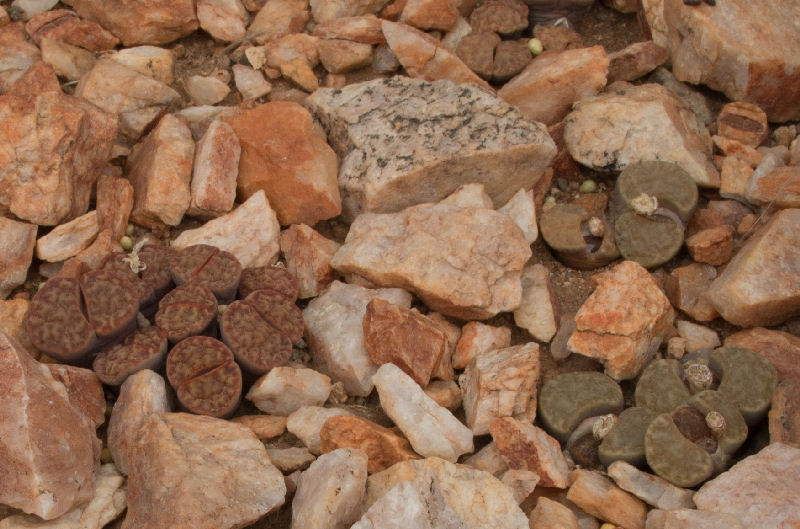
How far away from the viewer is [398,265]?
4141 mm

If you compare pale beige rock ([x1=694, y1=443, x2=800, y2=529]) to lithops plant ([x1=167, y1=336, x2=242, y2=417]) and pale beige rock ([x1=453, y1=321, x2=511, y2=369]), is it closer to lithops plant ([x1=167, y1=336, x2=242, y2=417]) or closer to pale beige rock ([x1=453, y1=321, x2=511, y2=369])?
pale beige rock ([x1=453, y1=321, x2=511, y2=369])

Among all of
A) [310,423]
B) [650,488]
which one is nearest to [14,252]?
[310,423]

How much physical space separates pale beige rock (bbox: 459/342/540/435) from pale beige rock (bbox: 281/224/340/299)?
3.12 feet

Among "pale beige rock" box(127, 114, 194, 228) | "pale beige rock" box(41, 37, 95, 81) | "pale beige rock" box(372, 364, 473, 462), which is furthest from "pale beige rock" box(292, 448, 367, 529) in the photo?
"pale beige rock" box(41, 37, 95, 81)

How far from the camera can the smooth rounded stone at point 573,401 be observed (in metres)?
3.82

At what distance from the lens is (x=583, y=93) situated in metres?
5.20

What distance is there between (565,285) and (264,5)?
2906 mm

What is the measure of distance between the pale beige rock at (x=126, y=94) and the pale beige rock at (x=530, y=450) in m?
2.77

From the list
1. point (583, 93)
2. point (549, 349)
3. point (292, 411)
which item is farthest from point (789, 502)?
point (583, 93)

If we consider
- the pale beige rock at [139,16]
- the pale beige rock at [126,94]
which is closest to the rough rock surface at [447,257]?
Result: the pale beige rock at [126,94]

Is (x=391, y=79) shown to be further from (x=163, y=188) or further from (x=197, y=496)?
(x=197, y=496)

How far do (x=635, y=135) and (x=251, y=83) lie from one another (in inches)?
94.8

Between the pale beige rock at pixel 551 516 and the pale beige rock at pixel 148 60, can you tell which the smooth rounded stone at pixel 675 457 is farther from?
the pale beige rock at pixel 148 60

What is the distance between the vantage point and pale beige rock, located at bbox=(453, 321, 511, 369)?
4070mm
